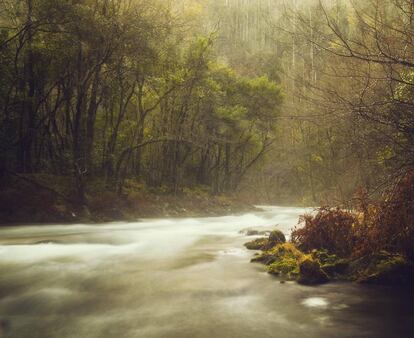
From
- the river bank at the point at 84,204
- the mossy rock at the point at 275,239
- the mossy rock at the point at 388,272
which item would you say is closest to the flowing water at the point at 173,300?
the mossy rock at the point at 388,272

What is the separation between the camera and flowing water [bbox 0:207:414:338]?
18.1 feet

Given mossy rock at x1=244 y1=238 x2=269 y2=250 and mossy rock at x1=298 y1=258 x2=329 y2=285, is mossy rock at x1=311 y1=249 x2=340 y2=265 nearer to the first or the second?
mossy rock at x1=298 y1=258 x2=329 y2=285

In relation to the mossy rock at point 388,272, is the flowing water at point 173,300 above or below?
below

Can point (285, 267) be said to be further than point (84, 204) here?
No

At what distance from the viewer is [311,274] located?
8.02 metres

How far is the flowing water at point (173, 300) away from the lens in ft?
18.1

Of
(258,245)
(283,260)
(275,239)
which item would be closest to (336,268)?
(283,260)

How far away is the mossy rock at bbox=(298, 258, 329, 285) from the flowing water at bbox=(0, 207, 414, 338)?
28 cm

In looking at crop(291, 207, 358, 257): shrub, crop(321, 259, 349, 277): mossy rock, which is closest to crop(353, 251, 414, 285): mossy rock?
crop(321, 259, 349, 277): mossy rock

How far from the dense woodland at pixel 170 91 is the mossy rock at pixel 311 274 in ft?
4.99

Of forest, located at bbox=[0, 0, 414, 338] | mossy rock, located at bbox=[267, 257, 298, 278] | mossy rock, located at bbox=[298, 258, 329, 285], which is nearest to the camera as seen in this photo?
forest, located at bbox=[0, 0, 414, 338]

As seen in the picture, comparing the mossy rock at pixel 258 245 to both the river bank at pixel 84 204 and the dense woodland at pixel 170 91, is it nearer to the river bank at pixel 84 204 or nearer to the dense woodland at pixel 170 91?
the dense woodland at pixel 170 91

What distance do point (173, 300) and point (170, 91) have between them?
18424 millimetres

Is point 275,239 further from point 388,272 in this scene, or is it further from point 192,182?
point 192,182
